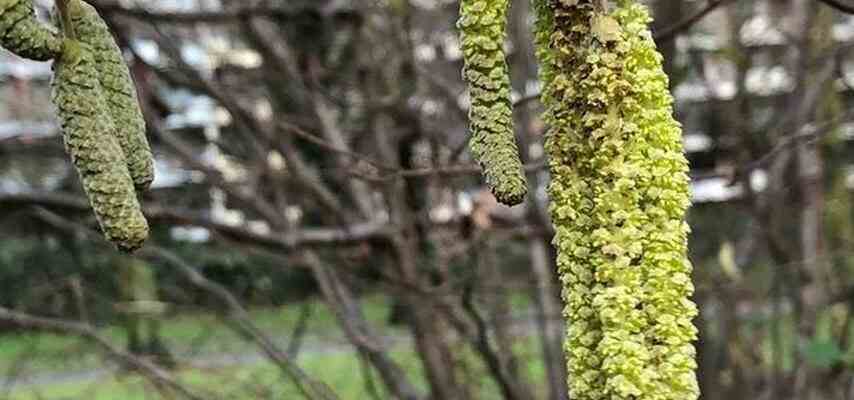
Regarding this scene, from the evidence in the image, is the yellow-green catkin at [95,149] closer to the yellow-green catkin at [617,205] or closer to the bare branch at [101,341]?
the yellow-green catkin at [617,205]

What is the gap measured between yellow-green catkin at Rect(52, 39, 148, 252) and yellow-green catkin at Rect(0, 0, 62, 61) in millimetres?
25

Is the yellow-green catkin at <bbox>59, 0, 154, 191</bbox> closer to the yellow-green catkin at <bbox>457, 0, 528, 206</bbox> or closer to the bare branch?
the yellow-green catkin at <bbox>457, 0, 528, 206</bbox>

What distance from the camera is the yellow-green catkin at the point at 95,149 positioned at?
0.58 meters

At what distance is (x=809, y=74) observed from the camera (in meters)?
3.04

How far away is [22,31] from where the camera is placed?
564 millimetres

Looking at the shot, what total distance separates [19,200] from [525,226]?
1085mm

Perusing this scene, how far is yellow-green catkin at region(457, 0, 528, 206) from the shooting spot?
1.88 ft

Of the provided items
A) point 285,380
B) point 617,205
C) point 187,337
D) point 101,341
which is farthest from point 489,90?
point 187,337

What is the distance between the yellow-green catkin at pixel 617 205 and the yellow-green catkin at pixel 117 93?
8.5 inches

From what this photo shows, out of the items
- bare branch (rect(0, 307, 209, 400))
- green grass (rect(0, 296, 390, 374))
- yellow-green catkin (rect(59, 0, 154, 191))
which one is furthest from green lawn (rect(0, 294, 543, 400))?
yellow-green catkin (rect(59, 0, 154, 191))

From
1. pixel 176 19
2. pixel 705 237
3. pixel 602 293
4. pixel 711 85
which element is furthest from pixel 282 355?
pixel 705 237

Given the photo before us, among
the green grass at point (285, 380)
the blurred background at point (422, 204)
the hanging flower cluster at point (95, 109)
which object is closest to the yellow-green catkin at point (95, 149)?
the hanging flower cluster at point (95, 109)

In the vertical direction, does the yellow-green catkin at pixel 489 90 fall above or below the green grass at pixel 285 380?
above

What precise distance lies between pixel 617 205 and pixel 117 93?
0.87 feet
